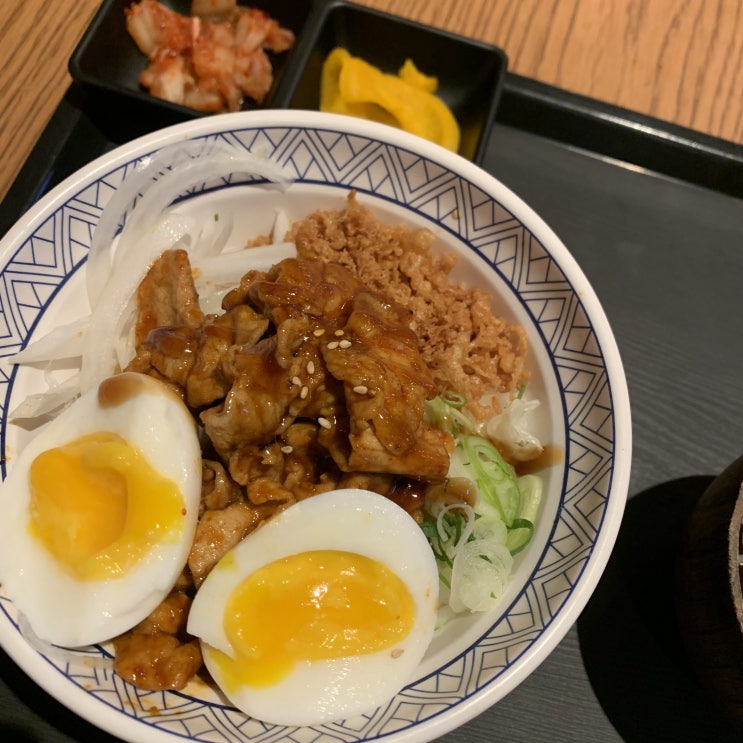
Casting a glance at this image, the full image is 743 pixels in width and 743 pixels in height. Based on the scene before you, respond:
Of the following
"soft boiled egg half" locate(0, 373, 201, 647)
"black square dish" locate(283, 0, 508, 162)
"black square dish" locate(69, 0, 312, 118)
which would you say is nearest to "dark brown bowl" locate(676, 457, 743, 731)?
"soft boiled egg half" locate(0, 373, 201, 647)

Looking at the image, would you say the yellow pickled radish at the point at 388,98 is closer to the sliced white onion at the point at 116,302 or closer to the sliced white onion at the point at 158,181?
the sliced white onion at the point at 158,181

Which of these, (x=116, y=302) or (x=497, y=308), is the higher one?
(x=497, y=308)

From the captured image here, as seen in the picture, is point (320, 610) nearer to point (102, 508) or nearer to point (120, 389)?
point (102, 508)

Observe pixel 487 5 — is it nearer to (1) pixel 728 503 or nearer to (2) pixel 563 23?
(2) pixel 563 23

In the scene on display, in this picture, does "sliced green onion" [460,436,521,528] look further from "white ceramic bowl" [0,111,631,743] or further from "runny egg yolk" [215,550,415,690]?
"runny egg yolk" [215,550,415,690]

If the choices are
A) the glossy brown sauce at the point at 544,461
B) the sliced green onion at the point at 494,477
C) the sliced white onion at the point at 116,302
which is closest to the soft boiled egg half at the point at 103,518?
the sliced white onion at the point at 116,302

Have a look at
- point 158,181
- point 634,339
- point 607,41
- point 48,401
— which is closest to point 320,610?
point 48,401
